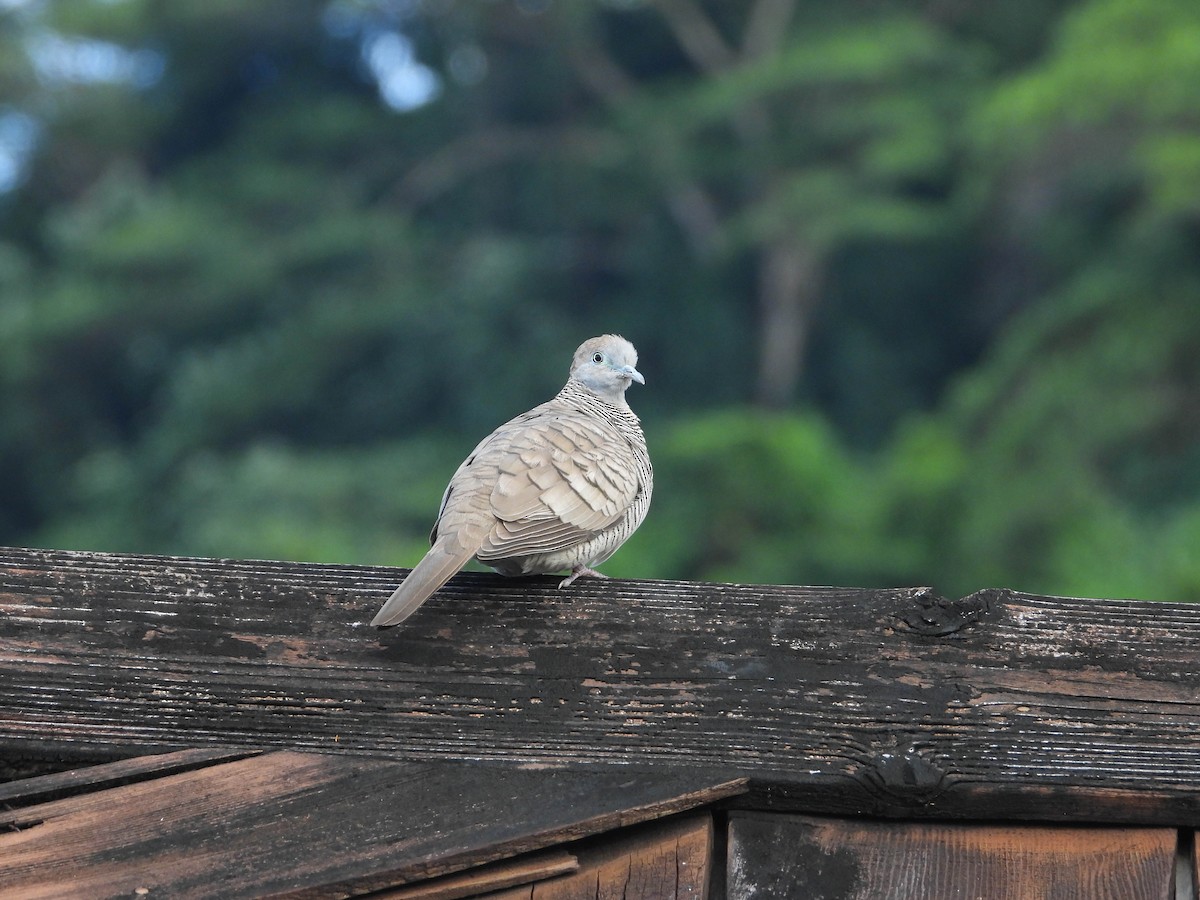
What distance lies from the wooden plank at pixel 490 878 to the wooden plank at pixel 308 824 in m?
0.02

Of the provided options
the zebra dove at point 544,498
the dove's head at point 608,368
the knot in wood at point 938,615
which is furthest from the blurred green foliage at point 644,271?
the knot in wood at point 938,615

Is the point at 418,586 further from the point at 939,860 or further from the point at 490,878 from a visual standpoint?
the point at 939,860

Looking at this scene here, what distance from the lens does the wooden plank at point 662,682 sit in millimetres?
2115

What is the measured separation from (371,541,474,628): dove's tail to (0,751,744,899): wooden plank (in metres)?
0.20

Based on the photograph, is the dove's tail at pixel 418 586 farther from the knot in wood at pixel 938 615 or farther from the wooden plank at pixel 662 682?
the knot in wood at pixel 938 615

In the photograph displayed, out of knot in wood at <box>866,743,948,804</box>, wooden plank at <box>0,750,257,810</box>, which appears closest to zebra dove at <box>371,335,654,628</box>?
wooden plank at <box>0,750,257,810</box>

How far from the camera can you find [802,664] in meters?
2.23

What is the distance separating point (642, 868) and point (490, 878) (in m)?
0.18

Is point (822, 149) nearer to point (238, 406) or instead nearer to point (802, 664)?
point (238, 406)

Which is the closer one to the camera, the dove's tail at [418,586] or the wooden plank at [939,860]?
the wooden plank at [939,860]

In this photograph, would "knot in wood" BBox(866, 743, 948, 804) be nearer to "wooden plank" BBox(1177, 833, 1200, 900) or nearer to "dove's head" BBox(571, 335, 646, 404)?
"wooden plank" BBox(1177, 833, 1200, 900)

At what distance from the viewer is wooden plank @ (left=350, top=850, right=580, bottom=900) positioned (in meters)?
2.07

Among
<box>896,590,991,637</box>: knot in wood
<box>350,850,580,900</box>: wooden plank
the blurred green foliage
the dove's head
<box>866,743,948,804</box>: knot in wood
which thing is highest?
the blurred green foliage

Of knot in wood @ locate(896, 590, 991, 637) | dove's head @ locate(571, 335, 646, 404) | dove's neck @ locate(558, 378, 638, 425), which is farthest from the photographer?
dove's head @ locate(571, 335, 646, 404)
